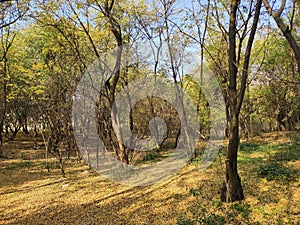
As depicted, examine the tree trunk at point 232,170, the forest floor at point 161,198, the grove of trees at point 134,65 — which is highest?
the grove of trees at point 134,65

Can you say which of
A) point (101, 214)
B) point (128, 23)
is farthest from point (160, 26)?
point (101, 214)

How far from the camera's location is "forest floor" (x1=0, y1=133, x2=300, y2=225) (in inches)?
146

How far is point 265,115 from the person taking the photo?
13500 mm

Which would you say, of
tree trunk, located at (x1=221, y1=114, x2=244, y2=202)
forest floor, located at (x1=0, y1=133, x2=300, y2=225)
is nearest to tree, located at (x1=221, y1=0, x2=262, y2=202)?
tree trunk, located at (x1=221, y1=114, x2=244, y2=202)

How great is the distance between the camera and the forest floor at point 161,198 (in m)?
3.70

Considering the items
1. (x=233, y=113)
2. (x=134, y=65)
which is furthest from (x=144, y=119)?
(x=233, y=113)

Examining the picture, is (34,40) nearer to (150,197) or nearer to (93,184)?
(93,184)

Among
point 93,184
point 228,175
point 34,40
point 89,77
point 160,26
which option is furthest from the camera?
point 34,40

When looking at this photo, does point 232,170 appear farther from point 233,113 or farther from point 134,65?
point 134,65

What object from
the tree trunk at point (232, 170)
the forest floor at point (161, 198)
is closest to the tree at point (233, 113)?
the tree trunk at point (232, 170)

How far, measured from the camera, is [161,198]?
4.72 metres

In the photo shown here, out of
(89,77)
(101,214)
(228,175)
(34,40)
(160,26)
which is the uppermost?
(34,40)

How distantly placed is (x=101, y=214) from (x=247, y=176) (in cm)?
338

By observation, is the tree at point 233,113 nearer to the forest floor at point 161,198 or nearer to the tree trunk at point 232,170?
the tree trunk at point 232,170
